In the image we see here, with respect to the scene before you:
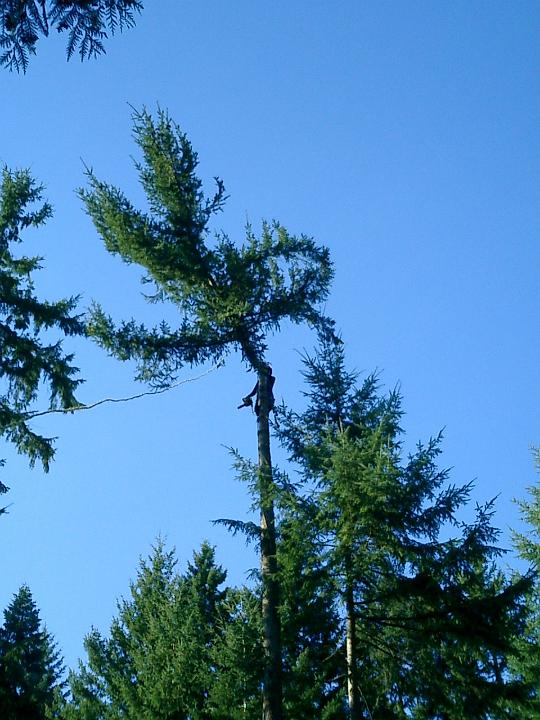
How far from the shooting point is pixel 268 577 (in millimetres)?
11336

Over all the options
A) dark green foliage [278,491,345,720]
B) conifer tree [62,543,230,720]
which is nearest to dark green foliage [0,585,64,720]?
conifer tree [62,543,230,720]

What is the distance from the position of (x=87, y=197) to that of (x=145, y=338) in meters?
3.08

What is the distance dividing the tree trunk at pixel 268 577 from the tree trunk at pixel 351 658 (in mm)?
1190

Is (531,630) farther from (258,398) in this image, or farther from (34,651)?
(34,651)

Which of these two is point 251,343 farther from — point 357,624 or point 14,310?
point 14,310

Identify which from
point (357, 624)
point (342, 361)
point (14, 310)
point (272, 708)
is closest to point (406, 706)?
point (357, 624)

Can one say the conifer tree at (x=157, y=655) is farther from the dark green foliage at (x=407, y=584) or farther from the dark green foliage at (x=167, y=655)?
the dark green foliage at (x=407, y=584)

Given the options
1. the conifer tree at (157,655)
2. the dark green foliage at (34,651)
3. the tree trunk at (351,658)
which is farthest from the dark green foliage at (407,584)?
the dark green foliage at (34,651)

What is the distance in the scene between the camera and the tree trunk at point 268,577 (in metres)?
10.4

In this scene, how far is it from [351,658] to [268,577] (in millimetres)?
1793

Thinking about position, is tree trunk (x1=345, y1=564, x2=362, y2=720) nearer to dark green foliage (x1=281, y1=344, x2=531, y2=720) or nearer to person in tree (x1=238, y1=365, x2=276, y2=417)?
dark green foliage (x1=281, y1=344, x2=531, y2=720)

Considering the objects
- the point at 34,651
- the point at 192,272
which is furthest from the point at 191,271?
the point at 34,651

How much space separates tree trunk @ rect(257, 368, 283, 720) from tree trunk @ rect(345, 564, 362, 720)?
1.19m

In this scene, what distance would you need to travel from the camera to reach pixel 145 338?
13.3 meters
